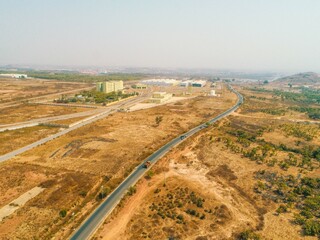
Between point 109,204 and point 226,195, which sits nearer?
point 109,204

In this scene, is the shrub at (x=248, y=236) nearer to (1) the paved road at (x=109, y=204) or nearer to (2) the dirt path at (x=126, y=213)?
(2) the dirt path at (x=126, y=213)

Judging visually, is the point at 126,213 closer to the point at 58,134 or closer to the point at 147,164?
the point at 147,164

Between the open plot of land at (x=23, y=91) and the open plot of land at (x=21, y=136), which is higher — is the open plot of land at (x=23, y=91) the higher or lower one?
the higher one

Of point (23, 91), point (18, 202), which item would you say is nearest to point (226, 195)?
point (18, 202)

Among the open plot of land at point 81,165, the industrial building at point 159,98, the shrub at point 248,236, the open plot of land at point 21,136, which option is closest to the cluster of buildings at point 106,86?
the industrial building at point 159,98

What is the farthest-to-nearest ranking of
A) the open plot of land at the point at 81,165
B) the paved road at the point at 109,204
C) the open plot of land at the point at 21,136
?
1. the open plot of land at the point at 21,136
2. the open plot of land at the point at 81,165
3. the paved road at the point at 109,204

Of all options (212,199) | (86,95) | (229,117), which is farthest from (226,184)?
(86,95)

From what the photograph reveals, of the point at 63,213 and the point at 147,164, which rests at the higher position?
the point at 147,164
